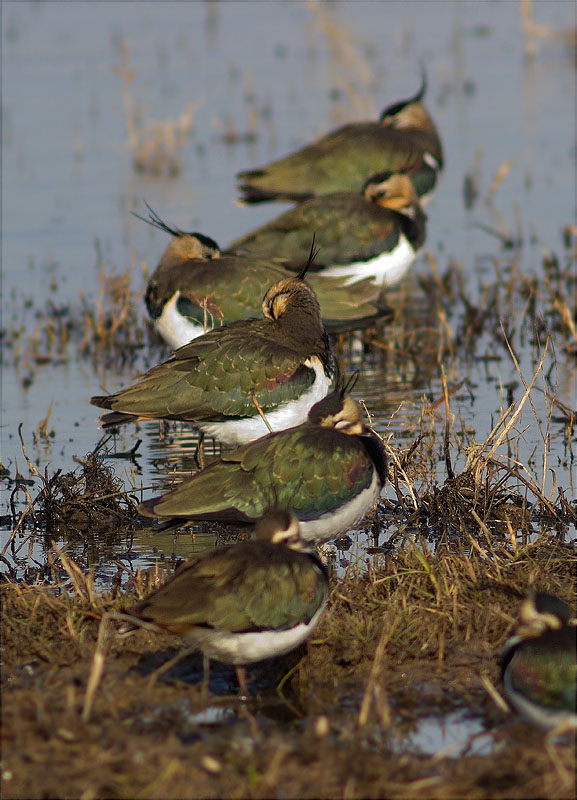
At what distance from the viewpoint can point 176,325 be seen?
26.5 ft

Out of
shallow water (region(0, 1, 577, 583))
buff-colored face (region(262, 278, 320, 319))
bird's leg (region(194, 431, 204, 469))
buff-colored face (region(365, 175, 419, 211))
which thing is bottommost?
shallow water (region(0, 1, 577, 583))

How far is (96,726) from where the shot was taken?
4152 mm

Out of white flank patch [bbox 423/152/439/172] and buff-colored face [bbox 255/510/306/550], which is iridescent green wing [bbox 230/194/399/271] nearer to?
white flank patch [bbox 423/152/439/172]

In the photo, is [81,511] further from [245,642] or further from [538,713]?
[538,713]

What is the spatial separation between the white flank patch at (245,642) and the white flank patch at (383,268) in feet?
16.3

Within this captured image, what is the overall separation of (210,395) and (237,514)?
1311mm

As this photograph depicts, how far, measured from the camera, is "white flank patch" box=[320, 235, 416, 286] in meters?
9.48

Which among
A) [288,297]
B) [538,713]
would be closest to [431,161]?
[288,297]

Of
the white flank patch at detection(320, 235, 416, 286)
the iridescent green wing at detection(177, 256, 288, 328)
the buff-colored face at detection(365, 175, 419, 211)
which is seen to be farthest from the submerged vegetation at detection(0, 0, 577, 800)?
the buff-colored face at detection(365, 175, 419, 211)

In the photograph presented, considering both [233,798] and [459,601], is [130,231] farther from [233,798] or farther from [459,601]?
[233,798]

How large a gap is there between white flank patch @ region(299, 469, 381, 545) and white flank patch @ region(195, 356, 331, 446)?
118 cm

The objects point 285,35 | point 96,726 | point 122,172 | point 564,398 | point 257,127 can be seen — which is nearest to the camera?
point 96,726

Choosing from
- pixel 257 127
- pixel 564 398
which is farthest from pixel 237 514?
pixel 257 127

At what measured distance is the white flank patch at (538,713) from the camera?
4055 millimetres
